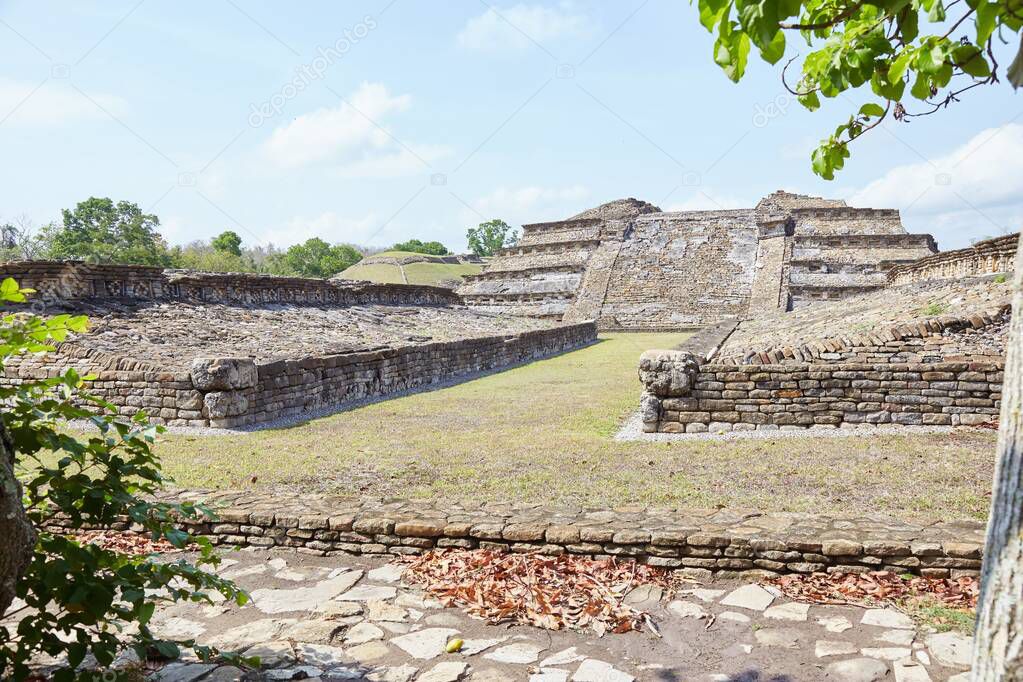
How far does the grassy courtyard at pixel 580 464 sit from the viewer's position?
5422 mm

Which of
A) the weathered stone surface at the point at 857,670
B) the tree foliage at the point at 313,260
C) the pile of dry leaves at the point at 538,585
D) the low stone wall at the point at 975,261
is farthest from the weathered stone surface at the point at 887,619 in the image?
the tree foliage at the point at 313,260

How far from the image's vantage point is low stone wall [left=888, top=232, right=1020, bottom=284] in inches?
486

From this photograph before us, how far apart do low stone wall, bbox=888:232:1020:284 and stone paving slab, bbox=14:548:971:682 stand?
9.35m

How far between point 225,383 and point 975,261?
1371 cm

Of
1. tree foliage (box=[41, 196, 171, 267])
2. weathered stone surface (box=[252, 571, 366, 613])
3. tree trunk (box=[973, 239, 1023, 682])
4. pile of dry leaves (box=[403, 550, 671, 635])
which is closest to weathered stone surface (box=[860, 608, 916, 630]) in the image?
pile of dry leaves (box=[403, 550, 671, 635])

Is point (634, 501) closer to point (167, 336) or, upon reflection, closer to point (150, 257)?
point (167, 336)

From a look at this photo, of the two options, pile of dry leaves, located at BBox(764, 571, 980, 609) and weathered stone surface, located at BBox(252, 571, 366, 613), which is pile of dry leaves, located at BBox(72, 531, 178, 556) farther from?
pile of dry leaves, located at BBox(764, 571, 980, 609)

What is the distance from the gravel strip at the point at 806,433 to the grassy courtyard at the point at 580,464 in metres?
0.22

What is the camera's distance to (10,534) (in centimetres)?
221

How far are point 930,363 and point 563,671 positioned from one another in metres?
6.46

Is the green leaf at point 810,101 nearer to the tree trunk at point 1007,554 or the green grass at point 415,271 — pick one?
the tree trunk at point 1007,554

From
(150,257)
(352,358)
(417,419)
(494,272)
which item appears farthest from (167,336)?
(150,257)

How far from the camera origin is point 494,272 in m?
41.9

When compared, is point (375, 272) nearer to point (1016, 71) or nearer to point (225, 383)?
point (225, 383)
